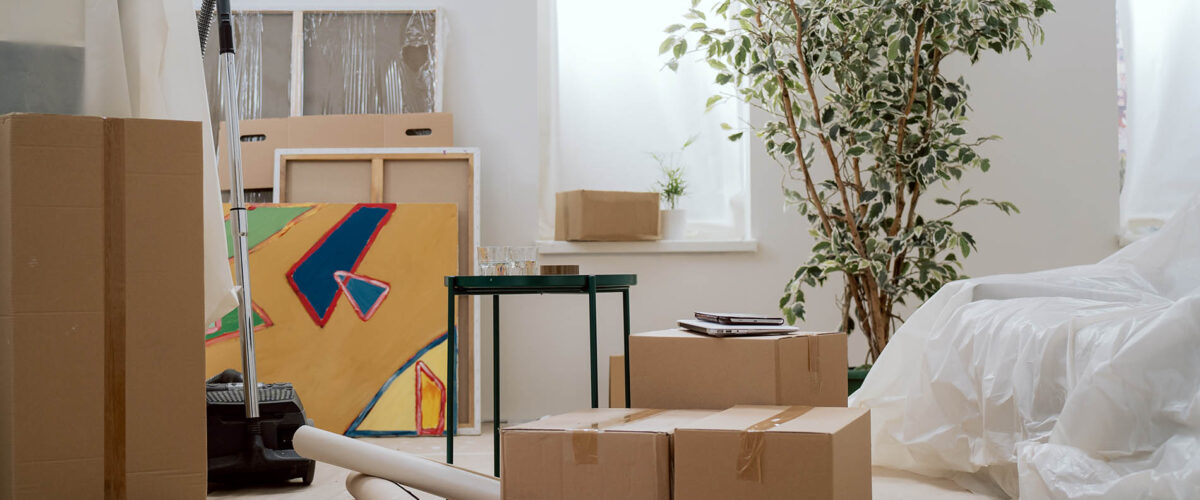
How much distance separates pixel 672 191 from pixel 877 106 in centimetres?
86

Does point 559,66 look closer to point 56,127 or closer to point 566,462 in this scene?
point 56,127

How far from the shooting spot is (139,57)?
1967 mm

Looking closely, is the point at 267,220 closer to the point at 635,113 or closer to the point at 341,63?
the point at 341,63

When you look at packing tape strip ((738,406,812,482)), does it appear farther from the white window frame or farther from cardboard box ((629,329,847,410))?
the white window frame

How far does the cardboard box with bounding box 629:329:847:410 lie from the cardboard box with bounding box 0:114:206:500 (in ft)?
2.74

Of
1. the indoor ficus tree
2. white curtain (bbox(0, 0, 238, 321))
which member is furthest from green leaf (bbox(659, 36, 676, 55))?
white curtain (bbox(0, 0, 238, 321))

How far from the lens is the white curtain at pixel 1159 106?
343 cm

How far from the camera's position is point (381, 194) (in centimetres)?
317

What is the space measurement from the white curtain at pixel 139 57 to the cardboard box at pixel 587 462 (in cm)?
98

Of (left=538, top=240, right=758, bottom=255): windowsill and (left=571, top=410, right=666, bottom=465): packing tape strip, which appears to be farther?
(left=538, top=240, right=758, bottom=255): windowsill

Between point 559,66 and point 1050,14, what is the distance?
1774 millimetres

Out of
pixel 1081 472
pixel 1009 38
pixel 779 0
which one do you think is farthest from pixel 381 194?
pixel 1081 472

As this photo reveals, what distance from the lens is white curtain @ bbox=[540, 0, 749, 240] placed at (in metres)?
3.47

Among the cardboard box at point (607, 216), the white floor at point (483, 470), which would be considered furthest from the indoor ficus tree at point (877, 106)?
the white floor at point (483, 470)
